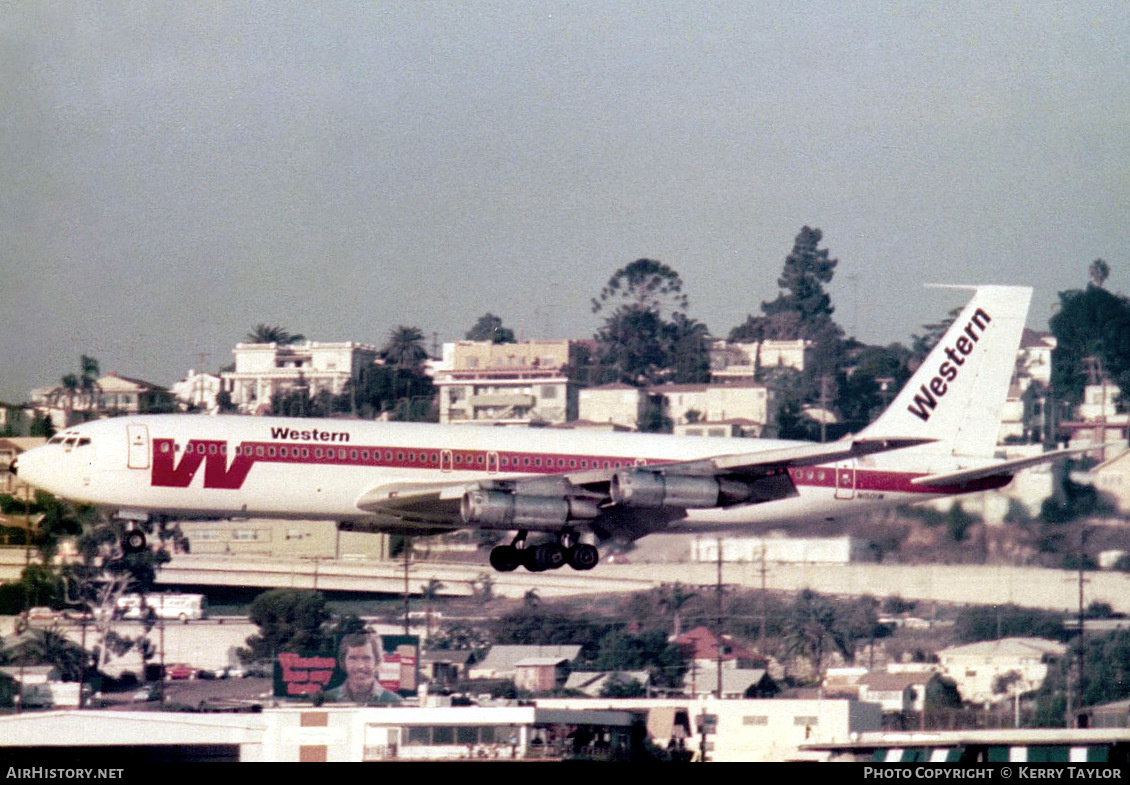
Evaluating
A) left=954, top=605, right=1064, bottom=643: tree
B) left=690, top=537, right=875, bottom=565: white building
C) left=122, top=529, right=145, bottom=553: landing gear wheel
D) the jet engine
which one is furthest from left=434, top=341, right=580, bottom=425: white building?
left=122, top=529, right=145, bottom=553: landing gear wheel

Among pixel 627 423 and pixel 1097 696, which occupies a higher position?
pixel 627 423

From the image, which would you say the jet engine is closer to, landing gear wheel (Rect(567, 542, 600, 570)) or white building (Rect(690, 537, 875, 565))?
landing gear wheel (Rect(567, 542, 600, 570))

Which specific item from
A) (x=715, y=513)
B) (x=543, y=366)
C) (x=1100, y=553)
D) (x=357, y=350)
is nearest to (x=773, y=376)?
(x=543, y=366)

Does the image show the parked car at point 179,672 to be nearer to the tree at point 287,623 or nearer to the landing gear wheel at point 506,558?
the tree at point 287,623

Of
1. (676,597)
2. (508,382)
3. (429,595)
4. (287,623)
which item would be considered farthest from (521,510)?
(508,382)

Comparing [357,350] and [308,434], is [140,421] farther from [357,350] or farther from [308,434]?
[357,350]

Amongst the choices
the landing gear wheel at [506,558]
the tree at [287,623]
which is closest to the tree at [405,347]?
the tree at [287,623]
